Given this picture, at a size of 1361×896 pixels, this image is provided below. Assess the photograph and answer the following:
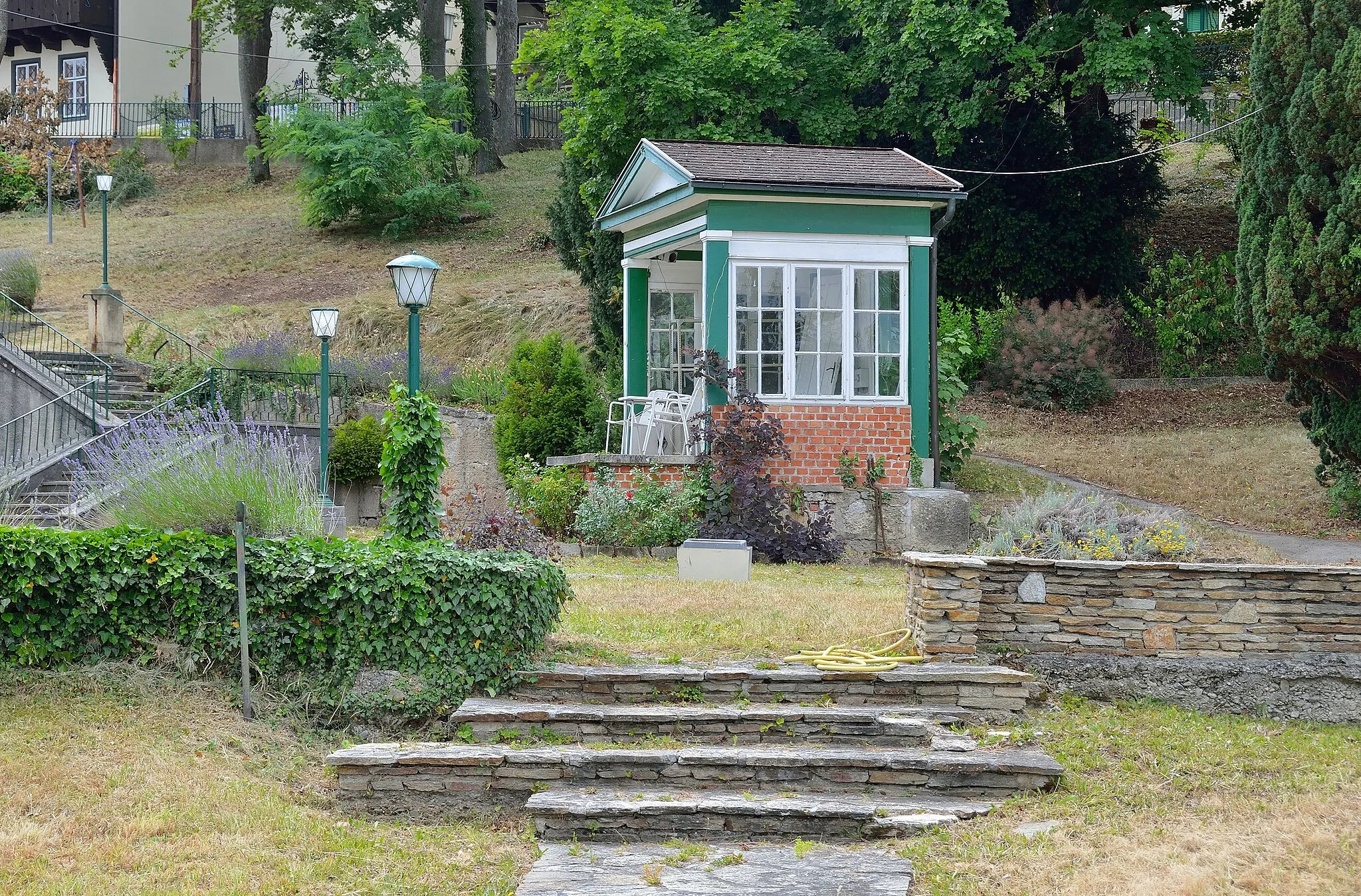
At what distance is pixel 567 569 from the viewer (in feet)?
37.8

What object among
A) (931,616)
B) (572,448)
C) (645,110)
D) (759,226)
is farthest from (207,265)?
(931,616)

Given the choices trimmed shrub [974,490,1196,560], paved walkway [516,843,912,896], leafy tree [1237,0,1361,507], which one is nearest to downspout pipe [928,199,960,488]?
trimmed shrub [974,490,1196,560]

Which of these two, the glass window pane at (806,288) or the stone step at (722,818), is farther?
the glass window pane at (806,288)

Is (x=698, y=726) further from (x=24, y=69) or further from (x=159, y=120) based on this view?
(x=24, y=69)

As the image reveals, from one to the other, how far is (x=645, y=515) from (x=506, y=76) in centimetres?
2646

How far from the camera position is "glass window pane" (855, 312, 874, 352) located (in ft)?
45.0

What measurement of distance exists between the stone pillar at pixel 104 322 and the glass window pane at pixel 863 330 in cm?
1398

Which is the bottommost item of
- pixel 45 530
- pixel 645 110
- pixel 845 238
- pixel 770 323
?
pixel 45 530

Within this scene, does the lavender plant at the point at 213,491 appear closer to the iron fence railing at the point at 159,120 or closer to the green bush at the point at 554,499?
the green bush at the point at 554,499

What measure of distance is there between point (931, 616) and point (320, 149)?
82.0ft

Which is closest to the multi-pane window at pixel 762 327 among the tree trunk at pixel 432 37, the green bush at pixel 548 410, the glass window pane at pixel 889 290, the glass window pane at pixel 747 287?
the glass window pane at pixel 747 287

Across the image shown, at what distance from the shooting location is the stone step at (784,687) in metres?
7.24

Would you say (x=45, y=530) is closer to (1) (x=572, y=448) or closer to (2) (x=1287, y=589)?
(2) (x=1287, y=589)

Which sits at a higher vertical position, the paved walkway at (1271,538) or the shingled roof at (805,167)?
the shingled roof at (805,167)
